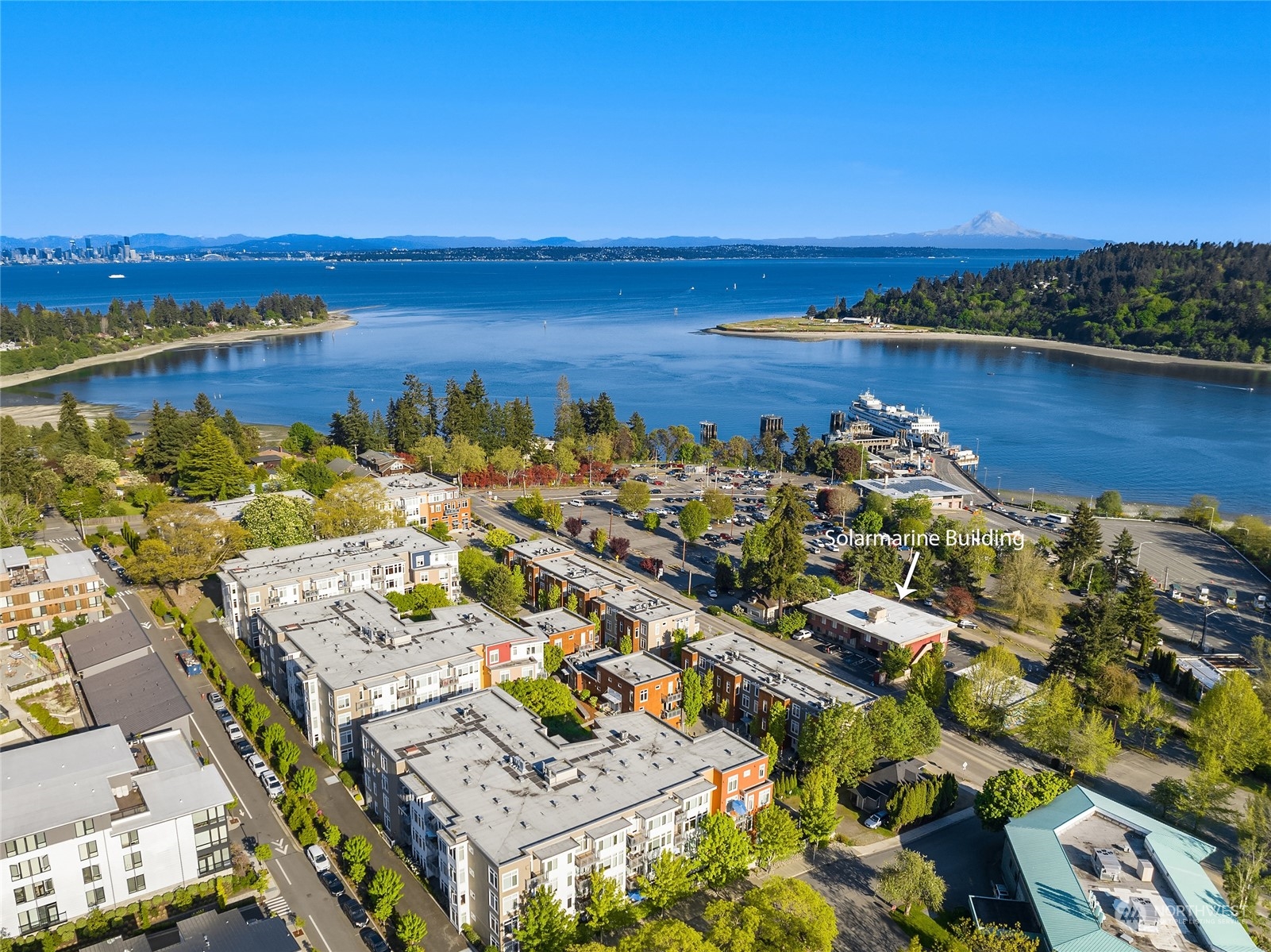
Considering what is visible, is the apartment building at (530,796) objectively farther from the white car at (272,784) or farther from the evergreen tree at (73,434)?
the evergreen tree at (73,434)

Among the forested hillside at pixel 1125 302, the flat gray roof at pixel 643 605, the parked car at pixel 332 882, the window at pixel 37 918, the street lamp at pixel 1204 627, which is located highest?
the forested hillside at pixel 1125 302

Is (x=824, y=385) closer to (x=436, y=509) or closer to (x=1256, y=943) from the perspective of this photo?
(x=436, y=509)

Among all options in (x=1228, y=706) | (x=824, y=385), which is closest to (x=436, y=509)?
(x=1228, y=706)

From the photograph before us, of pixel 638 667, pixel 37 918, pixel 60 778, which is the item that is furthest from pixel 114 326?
pixel 37 918

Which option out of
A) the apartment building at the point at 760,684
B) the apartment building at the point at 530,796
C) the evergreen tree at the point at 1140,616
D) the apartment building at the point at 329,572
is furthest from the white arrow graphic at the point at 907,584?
the apartment building at the point at 329,572

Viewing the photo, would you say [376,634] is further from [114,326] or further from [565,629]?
[114,326]
